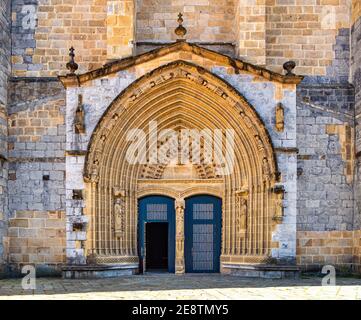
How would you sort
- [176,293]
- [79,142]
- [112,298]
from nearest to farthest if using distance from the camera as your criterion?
1. [112,298]
2. [176,293]
3. [79,142]

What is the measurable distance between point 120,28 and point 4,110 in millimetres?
3178

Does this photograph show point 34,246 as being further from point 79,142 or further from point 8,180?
point 79,142

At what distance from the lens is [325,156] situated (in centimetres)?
1245

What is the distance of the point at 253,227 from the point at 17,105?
5.96m

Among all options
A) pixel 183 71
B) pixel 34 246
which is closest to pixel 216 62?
pixel 183 71

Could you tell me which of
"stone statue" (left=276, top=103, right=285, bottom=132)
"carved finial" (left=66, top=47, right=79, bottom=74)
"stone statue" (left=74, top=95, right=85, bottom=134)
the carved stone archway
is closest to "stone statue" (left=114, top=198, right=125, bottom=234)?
the carved stone archway

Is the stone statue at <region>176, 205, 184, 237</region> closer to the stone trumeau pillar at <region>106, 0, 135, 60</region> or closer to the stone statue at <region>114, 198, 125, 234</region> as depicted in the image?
the stone statue at <region>114, 198, 125, 234</region>

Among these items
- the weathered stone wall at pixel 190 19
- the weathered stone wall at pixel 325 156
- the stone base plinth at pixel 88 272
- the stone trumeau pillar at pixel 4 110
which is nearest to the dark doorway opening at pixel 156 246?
the stone base plinth at pixel 88 272

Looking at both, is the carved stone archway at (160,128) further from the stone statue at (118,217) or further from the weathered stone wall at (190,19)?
the weathered stone wall at (190,19)

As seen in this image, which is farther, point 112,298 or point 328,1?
point 328,1

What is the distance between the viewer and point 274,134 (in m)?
11.5

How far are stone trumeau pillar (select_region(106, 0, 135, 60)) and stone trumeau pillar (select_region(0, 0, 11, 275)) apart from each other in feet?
7.62

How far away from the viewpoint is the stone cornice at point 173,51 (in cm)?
1154

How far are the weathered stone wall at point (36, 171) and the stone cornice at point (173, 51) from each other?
1235 mm
